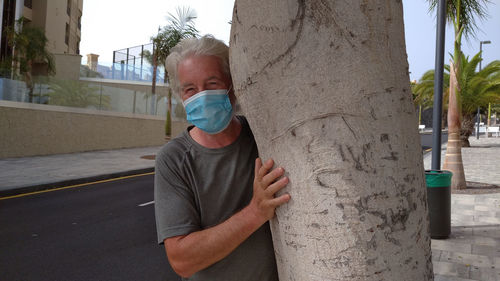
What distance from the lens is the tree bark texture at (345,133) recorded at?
1032 mm

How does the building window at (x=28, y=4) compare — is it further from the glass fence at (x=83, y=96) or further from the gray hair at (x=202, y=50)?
the gray hair at (x=202, y=50)

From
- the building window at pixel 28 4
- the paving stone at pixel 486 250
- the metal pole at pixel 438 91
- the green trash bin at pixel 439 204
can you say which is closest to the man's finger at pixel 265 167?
the paving stone at pixel 486 250

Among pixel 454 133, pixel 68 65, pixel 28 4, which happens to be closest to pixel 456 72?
pixel 454 133

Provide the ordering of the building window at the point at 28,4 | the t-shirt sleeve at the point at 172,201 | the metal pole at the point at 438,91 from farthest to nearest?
the building window at the point at 28,4, the metal pole at the point at 438,91, the t-shirt sleeve at the point at 172,201

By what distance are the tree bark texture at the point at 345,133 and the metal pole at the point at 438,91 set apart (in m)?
6.65

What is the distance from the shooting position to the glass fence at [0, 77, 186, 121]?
47.8 feet

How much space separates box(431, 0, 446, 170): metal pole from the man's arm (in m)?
6.66

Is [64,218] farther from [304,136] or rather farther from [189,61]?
[304,136]

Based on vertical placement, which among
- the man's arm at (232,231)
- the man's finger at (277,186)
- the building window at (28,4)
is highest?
the building window at (28,4)

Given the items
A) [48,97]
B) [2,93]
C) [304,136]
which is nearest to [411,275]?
[304,136]

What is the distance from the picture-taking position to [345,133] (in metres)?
1.04

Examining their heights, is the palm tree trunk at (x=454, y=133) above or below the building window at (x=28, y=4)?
below

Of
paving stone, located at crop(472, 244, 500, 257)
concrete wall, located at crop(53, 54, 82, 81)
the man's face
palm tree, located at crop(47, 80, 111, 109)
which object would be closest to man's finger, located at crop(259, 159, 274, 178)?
the man's face

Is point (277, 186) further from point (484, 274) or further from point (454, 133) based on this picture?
point (454, 133)
